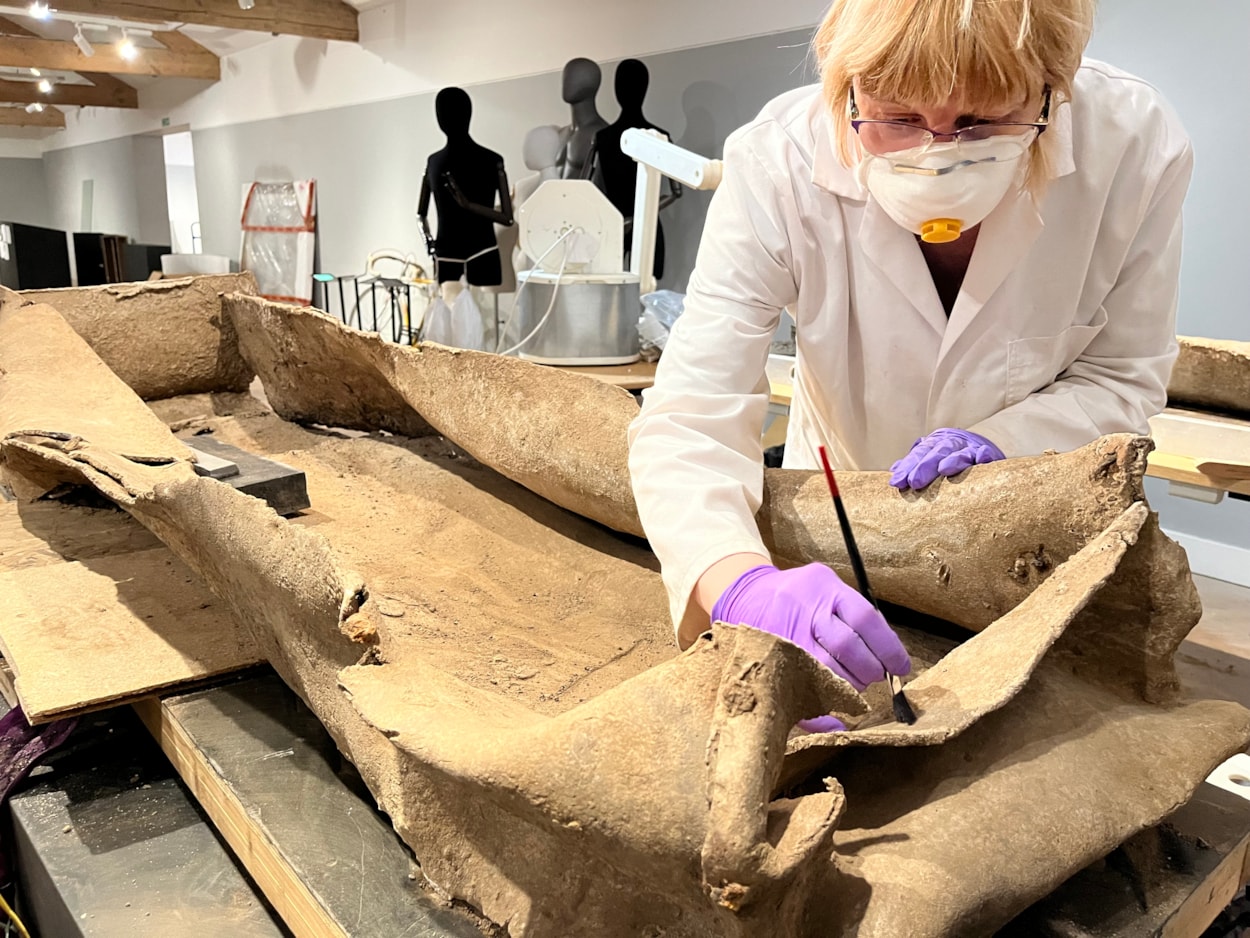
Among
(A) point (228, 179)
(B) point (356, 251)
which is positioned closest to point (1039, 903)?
(B) point (356, 251)

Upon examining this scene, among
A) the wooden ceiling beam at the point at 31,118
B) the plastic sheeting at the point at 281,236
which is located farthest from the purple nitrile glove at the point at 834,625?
the wooden ceiling beam at the point at 31,118

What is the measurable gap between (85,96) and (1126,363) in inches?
447

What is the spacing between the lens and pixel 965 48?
1046 millimetres

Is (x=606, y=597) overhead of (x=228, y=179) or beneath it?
beneath

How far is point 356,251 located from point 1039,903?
7.22 m

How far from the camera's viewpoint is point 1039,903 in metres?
0.90

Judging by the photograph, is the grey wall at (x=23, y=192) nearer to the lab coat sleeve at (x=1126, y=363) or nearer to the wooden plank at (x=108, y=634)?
the wooden plank at (x=108, y=634)

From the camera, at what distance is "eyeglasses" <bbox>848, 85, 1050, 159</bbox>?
1170 mm

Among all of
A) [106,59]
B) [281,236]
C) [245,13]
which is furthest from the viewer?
[281,236]

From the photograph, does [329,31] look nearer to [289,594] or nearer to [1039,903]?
[289,594]

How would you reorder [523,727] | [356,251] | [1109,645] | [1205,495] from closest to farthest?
[523,727], [1109,645], [1205,495], [356,251]

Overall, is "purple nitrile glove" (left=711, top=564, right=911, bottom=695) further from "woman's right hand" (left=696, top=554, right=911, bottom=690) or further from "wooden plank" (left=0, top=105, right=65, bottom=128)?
"wooden plank" (left=0, top=105, right=65, bottom=128)

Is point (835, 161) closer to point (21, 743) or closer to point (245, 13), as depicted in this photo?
point (21, 743)

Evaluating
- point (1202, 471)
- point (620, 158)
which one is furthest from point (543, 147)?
point (1202, 471)
